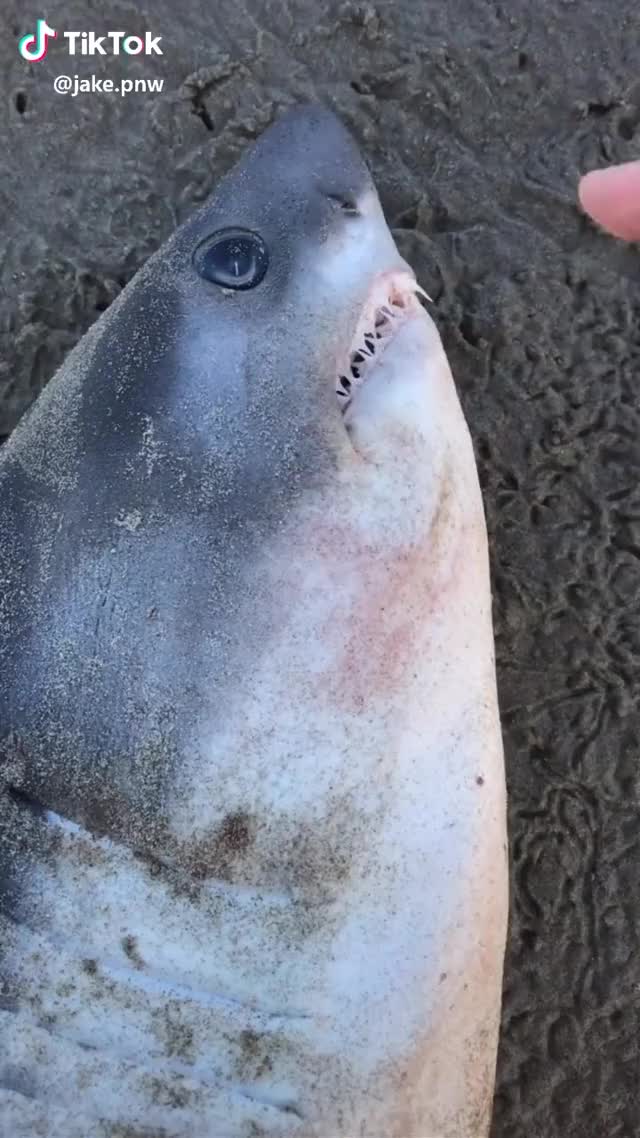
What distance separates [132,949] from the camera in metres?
1.10

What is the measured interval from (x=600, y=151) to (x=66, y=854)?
4.96 feet

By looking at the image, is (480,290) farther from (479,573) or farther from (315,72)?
(479,573)

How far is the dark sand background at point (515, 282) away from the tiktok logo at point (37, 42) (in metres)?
0.02

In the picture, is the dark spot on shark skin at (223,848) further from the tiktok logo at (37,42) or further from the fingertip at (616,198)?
the tiktok logo at (37,42)

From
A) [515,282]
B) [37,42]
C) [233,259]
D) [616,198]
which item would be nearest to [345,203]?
[233,259]

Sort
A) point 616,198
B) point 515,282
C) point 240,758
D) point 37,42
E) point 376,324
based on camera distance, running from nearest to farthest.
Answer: point 240,758 < point 376,324 < point 616,198 < point 515,282 < point 37,42

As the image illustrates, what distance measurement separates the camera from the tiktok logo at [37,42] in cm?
200

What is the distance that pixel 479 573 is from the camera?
1.24 m

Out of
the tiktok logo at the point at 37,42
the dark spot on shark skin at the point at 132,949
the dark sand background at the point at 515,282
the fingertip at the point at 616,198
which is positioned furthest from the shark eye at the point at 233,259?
the tiktok logo at the point at 37,42

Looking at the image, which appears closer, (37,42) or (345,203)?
(345,203)

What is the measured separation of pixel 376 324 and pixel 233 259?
195 mm

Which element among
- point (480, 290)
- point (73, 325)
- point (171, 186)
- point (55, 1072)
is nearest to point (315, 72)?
point (171, 186)

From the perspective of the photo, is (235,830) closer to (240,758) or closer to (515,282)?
(240,758)

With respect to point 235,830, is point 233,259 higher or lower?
higher
